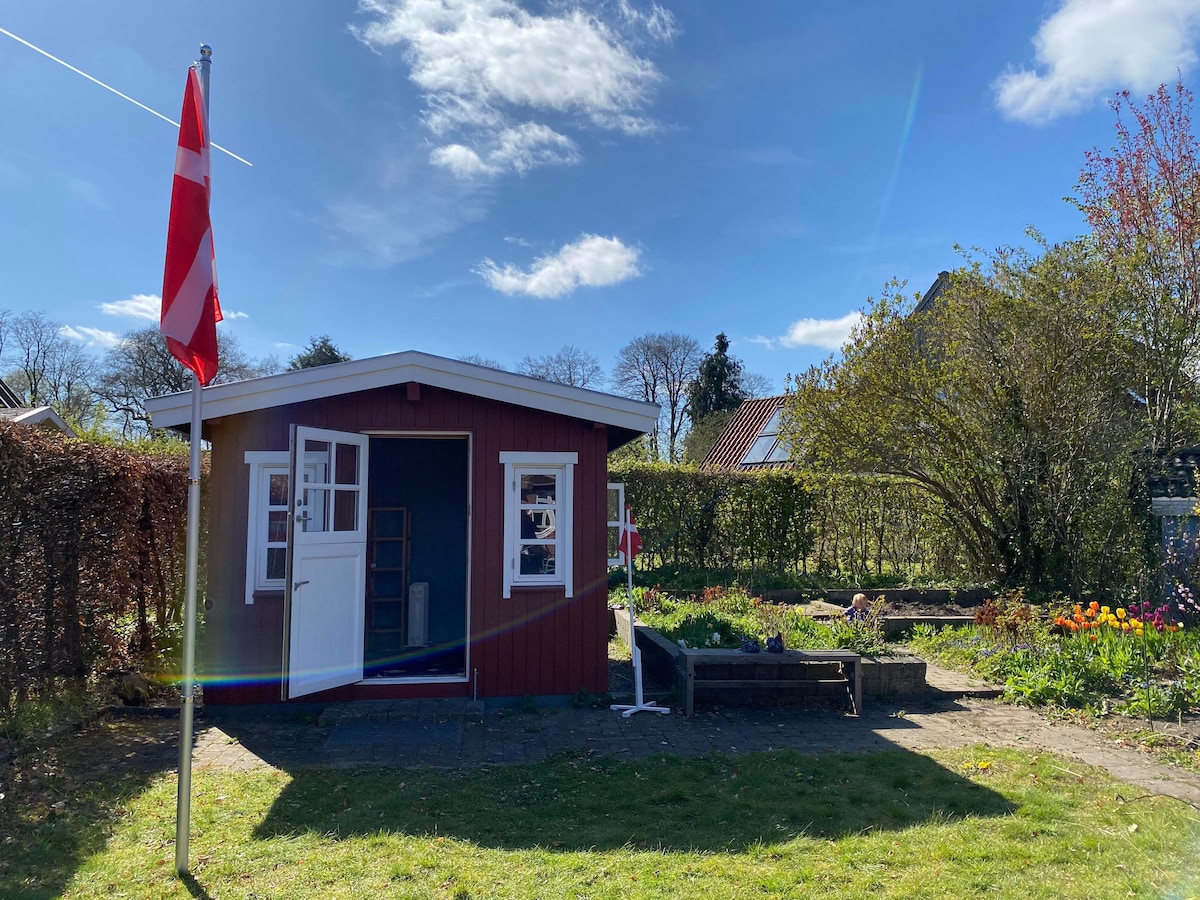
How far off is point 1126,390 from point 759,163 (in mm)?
5906

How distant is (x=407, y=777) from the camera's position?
514 centimetres

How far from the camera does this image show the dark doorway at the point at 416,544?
9.38m

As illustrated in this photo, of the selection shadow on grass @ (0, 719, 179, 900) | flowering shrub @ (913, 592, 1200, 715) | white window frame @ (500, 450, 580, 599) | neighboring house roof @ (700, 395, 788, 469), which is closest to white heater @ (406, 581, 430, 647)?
white window frame @ (500, 450, 580, 599)

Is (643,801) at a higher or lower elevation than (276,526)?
lower

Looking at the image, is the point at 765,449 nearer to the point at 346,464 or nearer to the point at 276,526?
the point at 346,464

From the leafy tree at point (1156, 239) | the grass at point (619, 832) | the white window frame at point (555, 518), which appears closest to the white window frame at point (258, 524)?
the grass at point (619, 832)

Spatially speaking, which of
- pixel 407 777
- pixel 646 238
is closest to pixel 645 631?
pixel 407 777

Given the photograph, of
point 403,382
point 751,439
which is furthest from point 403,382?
point 751,439

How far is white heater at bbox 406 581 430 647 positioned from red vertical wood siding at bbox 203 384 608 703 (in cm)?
245

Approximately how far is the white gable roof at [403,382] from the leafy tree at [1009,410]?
210 inches

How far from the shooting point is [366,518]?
705 cm

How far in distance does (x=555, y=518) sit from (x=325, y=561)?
2025 mm

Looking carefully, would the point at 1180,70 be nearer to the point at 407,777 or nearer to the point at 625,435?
the point at 625,435

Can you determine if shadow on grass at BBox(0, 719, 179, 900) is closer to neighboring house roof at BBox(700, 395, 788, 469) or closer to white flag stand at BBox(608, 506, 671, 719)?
white flag stand at BBox(608, 506, 671, 719)
